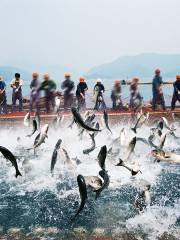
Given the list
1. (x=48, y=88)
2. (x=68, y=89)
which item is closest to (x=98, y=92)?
(x=68, y=89)

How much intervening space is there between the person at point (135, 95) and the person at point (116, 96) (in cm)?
65

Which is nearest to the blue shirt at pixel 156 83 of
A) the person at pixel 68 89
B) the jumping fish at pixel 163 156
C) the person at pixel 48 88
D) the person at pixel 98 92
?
the person at pixel 98 92

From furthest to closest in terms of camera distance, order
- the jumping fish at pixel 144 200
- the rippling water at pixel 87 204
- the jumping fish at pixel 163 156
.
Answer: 1. the jumping fish at pixel 163 156
2. the jumping fish at pixel 144 200
3. the rippling water at pixel 87 204

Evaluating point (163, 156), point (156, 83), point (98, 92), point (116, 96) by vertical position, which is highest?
point (156, 83)

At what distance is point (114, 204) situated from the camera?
964cm

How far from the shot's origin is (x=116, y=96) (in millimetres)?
20625

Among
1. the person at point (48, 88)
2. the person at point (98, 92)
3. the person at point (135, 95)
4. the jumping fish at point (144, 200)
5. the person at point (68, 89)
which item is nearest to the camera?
the jumping fish at point (144, 200)

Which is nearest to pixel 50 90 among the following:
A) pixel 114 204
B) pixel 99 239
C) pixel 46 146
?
pixel 46 146

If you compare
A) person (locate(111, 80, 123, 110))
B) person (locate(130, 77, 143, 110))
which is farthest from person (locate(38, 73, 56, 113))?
person (locate(130, 77, 143, 110))

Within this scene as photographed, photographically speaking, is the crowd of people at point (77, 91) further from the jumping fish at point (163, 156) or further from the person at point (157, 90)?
the jumping fish at point (163, 156)

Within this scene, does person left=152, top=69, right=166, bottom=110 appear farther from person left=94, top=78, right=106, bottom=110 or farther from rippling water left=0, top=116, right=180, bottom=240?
rippling water left=0, top=116, right=180, bottom=240

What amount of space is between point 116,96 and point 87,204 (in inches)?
457

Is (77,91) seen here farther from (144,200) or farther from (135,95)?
(144,200)

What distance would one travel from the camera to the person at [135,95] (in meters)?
→ 19.9
